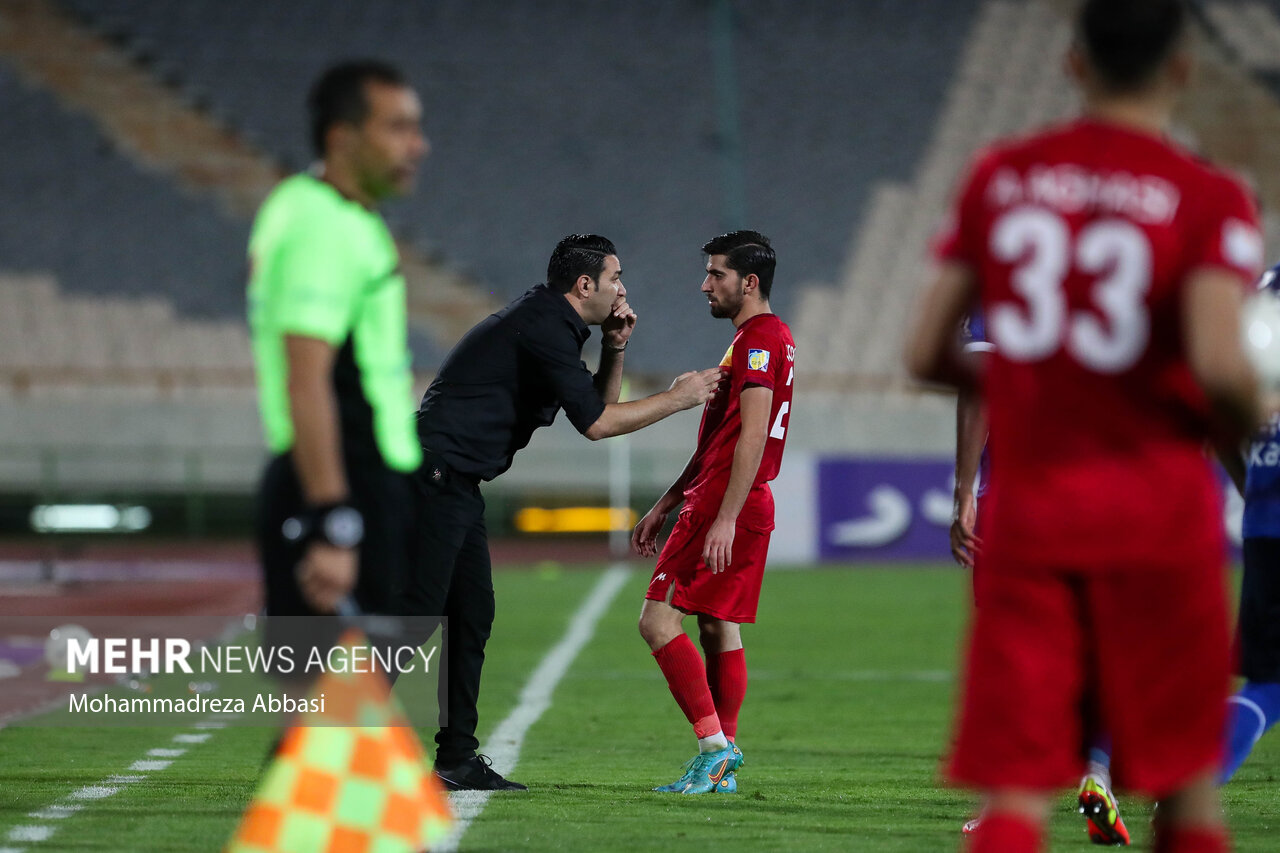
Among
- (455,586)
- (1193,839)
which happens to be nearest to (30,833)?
(455,586)

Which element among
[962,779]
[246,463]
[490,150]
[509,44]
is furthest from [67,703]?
[509,44]

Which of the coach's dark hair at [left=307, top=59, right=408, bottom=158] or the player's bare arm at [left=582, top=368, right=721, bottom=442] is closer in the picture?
the coach's dark hair at [left=307, top=59, right=408, bottom=158]

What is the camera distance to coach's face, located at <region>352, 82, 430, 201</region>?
3.53m

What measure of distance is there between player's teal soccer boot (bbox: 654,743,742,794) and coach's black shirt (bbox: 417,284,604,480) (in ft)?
4.03

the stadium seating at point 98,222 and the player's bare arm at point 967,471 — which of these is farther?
the stadium seating at point 98,222

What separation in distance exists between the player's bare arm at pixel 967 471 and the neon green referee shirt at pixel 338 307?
6.36 feet

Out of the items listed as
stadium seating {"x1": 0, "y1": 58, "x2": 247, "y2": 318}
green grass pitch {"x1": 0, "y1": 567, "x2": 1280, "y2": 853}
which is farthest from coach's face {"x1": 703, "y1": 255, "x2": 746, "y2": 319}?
stadium seating {"x1": 0, "y1": 58, "x2": 247, "y2": 318}

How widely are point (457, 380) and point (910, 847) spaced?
2233 mm

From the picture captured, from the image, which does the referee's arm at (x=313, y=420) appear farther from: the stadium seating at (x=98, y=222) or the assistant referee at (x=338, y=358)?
the stadium seating at (x=98, y=222)

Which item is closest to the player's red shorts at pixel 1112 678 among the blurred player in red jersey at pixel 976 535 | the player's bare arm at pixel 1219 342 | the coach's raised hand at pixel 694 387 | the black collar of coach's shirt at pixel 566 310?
the player's bare arm at pixel 1219 342

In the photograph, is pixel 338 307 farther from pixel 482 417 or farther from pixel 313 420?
pixel 482 417

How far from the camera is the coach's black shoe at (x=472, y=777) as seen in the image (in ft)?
19.1

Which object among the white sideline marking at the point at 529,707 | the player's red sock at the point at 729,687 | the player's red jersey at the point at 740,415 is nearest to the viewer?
the white sideline marking at the point at 529,707

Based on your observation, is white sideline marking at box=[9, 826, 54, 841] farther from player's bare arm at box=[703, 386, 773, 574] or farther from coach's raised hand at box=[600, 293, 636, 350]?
coach's raised hand at box=[600, 293, 636, 350]
